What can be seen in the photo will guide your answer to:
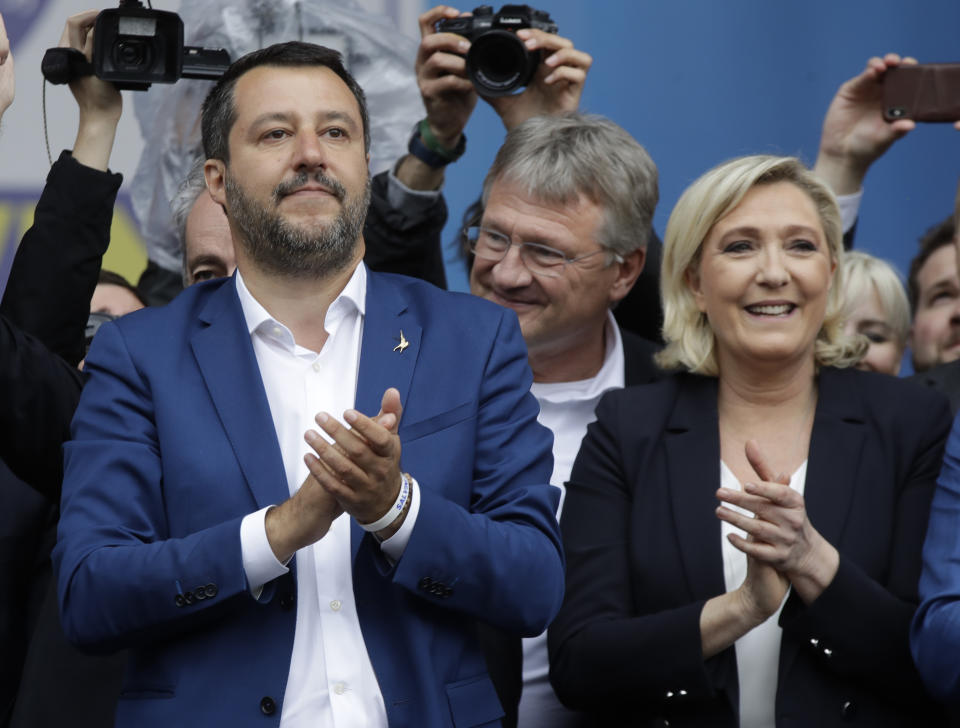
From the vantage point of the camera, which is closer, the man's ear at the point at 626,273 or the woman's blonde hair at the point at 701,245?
the woman's blonde hair at the point at 701,245

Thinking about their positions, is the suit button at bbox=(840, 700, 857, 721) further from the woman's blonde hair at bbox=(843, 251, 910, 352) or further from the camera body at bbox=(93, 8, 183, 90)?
the camera body at bbox=(93, 8, 183, 90)

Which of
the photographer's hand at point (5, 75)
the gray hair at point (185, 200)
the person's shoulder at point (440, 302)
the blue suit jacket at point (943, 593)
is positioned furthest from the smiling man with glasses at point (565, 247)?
the photographer's hand at point (5, 75)

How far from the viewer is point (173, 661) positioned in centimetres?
205

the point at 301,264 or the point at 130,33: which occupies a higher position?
the point at 130,33

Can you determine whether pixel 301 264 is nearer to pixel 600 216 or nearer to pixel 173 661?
pixel 173 661

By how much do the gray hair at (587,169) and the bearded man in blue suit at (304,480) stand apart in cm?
84

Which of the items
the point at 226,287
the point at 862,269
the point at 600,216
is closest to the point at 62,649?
the point at 226,287

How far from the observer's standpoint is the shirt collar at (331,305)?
88.6 inches

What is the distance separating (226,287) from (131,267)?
6.28 feet

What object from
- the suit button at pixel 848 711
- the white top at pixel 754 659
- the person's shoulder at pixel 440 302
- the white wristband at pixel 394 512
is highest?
the person's shoulder at pixel 440 302

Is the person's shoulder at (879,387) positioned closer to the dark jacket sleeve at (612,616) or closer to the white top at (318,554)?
the dark jacket sleeve at (612,616)

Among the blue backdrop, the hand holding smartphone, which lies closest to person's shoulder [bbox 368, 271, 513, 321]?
the hand holding smartphone

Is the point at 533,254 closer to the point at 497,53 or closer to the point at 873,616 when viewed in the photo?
the point at 497,53

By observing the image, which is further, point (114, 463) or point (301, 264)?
point (301, 264)
